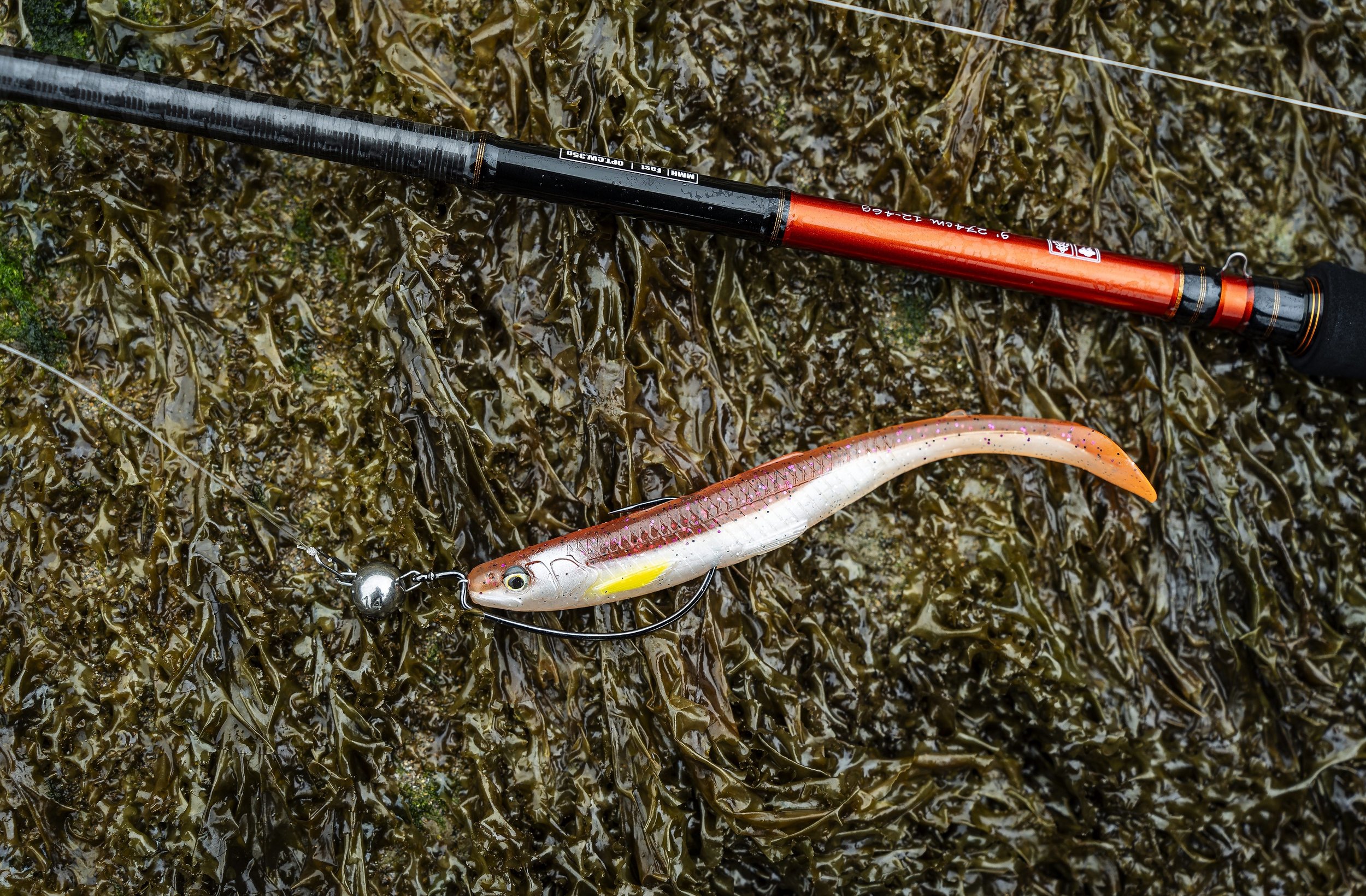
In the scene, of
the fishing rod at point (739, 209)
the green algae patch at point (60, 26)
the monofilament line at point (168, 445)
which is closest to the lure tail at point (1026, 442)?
the fishing rod at point (739, 209)

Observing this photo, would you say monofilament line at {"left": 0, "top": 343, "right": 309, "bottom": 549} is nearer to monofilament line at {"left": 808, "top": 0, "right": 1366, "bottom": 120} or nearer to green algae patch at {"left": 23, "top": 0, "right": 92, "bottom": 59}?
green algae patch at {"left": 23, "top": 0, "right": 92, "bottom": 59}

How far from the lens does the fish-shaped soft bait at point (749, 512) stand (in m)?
2.25

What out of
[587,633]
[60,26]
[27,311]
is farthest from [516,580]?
[60,26]

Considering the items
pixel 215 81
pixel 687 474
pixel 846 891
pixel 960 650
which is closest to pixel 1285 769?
pixel 960 650

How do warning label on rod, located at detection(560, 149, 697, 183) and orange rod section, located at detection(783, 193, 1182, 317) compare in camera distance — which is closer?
warning label on rod, located at detection(560, 149, 697, 183)

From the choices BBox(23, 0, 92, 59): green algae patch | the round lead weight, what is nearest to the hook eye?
the round lead weight

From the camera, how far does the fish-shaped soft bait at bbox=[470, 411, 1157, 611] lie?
2.25 meters

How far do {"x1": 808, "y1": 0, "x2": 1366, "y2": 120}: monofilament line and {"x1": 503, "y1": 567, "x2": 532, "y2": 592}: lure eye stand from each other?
Answer: 1.90 m

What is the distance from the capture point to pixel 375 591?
222cm

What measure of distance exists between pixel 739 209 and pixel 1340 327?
181 centimetres

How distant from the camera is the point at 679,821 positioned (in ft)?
7.72

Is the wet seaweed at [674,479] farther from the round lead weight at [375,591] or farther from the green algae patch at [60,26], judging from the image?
the round lead weight at [375,591]

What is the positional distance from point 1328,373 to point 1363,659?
95 centimetres

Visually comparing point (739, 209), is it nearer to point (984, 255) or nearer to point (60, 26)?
point (984, 255)
